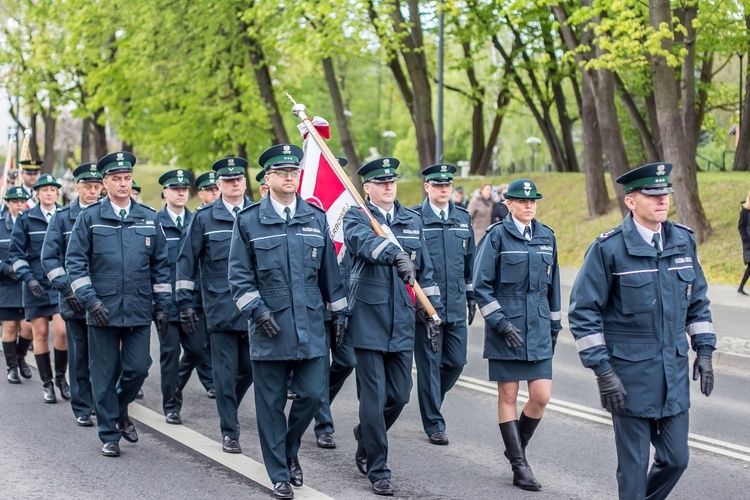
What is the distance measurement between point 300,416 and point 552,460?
2064mm

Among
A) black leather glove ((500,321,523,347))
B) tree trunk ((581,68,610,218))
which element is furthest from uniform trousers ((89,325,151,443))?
tree trunk ((581,68,610,218))

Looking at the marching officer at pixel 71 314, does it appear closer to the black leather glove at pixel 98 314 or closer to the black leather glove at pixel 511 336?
the black leather glove at pixel 98 314

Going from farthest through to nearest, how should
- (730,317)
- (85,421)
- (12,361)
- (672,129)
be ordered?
(672,129)
(730,317)
(12,361)
(85,421)

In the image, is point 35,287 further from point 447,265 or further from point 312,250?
point 312,250

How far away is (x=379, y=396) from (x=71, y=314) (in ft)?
10.2

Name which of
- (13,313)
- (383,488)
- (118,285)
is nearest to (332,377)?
(118,285)

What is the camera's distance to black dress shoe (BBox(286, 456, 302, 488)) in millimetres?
7250

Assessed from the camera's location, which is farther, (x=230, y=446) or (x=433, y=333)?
(x=230, y=446)

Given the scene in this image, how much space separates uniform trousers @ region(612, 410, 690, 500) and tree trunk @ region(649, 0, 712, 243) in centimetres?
1383

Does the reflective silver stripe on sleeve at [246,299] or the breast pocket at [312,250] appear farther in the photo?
the breast pocket at [312,250]

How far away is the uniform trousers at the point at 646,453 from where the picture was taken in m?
5.88

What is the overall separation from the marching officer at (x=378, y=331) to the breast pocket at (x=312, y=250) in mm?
288

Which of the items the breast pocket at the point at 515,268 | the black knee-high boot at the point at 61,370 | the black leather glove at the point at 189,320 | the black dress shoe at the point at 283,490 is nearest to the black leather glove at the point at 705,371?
the breast pocket at the point at 515,268

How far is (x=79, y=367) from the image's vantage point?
9352 millimetres
